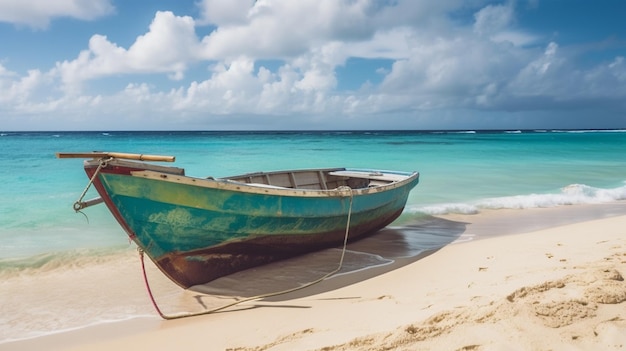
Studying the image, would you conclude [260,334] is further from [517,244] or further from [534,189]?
[534,189]

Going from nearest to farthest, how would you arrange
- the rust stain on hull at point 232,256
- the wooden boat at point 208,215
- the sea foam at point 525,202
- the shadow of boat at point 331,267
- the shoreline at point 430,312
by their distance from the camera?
1. the shoreline at point 430,312
2. the wooden boat at point 208,215
3. the rust stain on hull at point 232,256
4. the shadow of boat at point 331,267
5. the sea foam at point 525,202

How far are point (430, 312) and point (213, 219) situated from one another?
2694 mm

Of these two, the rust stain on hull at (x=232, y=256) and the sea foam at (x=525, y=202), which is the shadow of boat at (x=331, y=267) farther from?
the sea foam at (x=525, y=202)

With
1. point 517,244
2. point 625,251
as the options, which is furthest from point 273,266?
point 625,251

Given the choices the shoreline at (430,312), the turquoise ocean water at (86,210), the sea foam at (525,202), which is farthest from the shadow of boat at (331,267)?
the sea foam at (525,202)

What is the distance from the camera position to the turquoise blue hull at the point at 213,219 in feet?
15.9

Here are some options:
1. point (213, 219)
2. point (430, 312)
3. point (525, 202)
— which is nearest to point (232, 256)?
point (213, 219)

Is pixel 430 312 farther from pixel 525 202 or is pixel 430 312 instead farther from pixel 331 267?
pixel 525 202

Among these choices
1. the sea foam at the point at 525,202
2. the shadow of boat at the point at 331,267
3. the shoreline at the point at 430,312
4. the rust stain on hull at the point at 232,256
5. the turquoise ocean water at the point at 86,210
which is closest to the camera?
the shoreline at the point at 430,312

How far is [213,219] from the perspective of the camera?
17.3 ft

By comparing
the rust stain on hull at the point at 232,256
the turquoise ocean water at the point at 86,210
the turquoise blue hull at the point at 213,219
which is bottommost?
the turquoise ocean water at the point at 86,210

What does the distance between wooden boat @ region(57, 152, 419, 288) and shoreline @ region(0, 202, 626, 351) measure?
88 cm

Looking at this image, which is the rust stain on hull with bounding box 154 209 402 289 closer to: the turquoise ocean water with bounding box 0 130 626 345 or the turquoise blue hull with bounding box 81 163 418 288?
the turquoise blue hull with bounding box 81 163 418 288

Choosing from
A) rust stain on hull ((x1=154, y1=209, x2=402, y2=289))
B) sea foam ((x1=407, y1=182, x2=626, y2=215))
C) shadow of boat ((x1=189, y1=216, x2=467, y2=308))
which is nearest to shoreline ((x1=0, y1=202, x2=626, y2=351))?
shadow of boat ((x1=189, y1=216, x2=467, y2=308))
